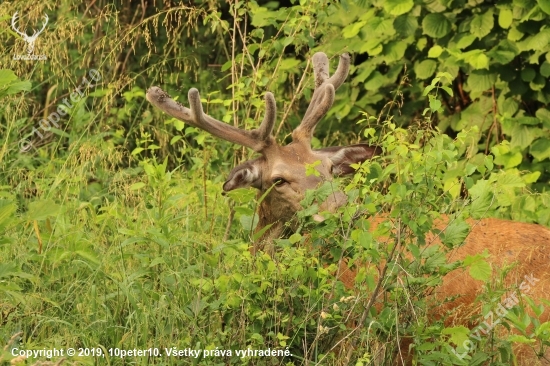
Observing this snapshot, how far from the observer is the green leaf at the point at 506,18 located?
7.16 m

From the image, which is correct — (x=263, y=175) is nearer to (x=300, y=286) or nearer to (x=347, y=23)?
(x=300, y=286)

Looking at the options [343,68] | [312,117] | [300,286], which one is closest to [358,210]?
[300,286]

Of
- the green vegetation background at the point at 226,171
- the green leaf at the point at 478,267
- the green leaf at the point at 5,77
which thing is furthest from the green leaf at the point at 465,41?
the green leaf at the point at 5,77

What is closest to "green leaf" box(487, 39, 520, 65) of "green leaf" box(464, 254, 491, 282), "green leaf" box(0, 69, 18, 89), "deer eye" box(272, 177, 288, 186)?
"deer eye" box(272, 177, 288, 186)

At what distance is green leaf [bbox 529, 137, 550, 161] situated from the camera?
23.3 feet

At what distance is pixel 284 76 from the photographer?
24.7 feet

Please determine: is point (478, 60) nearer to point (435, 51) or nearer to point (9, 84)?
point (435, 51)

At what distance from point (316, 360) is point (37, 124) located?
4.12 metres

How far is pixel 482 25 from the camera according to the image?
7270mm

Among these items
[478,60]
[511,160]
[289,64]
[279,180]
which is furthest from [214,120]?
[511,160]

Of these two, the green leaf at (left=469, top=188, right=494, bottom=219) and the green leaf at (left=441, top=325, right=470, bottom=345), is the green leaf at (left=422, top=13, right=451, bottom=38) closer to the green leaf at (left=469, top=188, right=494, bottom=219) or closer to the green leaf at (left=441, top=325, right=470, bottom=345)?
the green leaf at (left=469, top=188, right=494, bottom=219)

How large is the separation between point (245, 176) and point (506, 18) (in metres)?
2.55

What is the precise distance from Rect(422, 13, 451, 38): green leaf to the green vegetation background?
0.02 metres

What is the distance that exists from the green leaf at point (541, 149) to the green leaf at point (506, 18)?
789 mm
